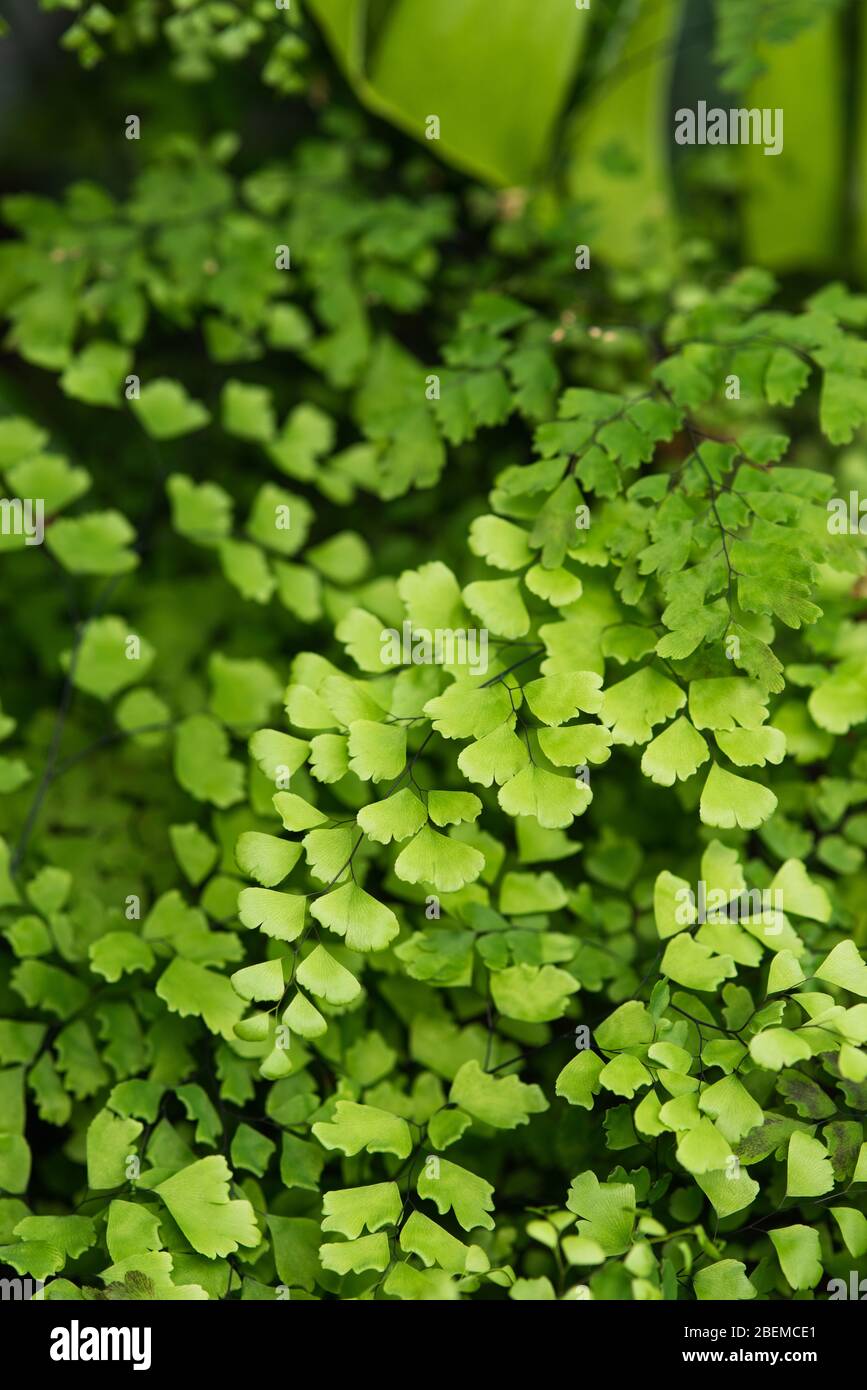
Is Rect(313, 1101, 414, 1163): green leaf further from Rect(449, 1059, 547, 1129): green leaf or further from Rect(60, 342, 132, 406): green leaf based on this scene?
Rect(60, 342, 132, 406): green leaf

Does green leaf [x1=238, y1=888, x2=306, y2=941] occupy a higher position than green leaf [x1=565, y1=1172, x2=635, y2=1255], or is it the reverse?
green leaf [x1=238, y1=888, x2=306, y2=941]

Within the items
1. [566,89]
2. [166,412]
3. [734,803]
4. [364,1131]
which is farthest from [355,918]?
[566,89]

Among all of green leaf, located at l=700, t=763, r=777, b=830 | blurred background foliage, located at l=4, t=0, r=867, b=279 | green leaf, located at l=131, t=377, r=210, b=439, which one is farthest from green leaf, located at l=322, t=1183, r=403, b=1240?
blurred background foliage, located at l=4, t=0, r=867, b=279

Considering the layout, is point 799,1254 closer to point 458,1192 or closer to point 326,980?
point 458,1192

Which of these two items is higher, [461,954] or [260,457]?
[260,457]

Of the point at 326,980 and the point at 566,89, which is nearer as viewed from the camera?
the point at 326,980

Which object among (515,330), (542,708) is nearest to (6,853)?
(542,708)

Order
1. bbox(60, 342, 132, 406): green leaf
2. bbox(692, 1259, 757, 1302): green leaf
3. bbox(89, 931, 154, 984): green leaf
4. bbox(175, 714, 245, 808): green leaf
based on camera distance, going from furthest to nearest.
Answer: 1. bbox(60, 342, 132, 406): green leaf
2. bbox(175, 714, 245, 808): green leaf
3. bbox(89, 931, 154, 984): green leaf
4. bbox(692, 1259, 757, 1302): green leaf

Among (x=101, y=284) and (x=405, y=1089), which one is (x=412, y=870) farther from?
(x=101, y=284)

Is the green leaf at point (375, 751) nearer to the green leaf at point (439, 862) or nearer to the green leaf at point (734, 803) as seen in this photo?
the green leaf at point (439, 862)

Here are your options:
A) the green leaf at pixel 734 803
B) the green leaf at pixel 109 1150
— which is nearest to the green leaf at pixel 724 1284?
the green leaf at pixel 734 803

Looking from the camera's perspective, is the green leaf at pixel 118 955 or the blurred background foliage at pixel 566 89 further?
the blurred background foliage at pixel 566 89
